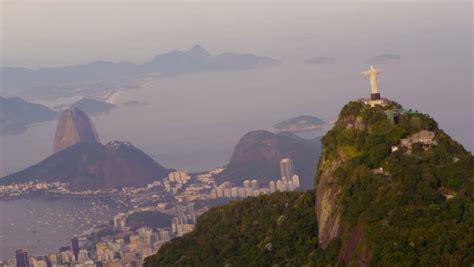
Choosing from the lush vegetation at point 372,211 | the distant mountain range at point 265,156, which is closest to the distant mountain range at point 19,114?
the distant mountain range at point 265,156

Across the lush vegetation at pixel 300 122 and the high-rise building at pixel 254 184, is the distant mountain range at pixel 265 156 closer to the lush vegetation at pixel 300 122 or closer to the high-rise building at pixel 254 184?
the high-rise building at pixel 254 184

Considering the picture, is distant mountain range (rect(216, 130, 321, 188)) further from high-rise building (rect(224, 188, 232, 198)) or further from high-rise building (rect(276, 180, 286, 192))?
high-rise building (rect(224, 188, 232, 198))

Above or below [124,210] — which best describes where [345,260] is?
above

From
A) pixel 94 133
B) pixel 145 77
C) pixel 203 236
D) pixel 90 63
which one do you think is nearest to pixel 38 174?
pixel 94 133

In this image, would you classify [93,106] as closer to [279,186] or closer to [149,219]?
[279,186]

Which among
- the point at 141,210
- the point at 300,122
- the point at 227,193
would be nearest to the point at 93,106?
the point at 300,122

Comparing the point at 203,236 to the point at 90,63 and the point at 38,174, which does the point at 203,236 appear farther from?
the point at 90,63
